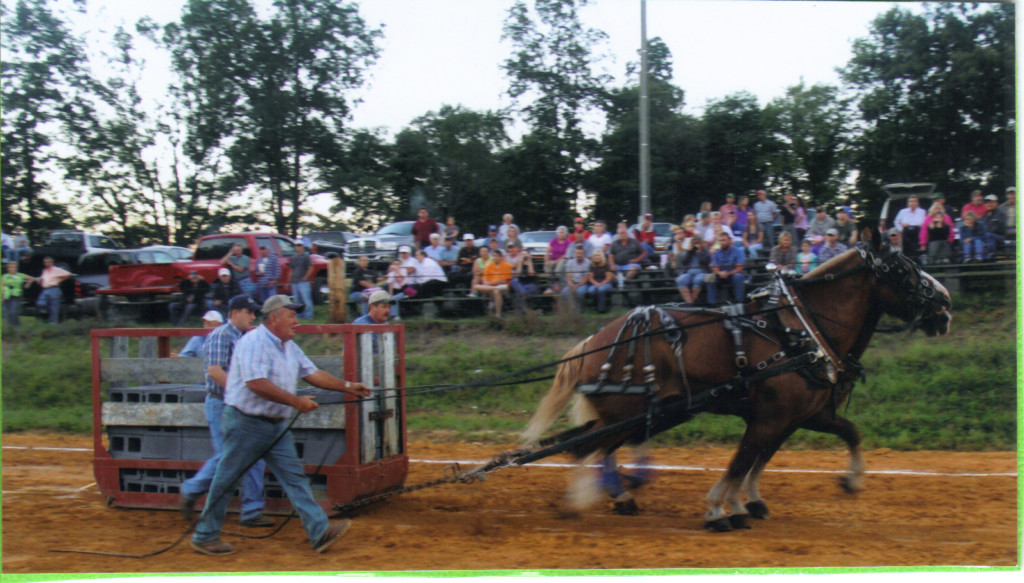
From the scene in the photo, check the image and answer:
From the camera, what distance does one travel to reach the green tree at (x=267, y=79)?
59.6 feet

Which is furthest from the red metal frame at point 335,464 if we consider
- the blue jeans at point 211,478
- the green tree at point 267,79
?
the green tree at point 267,79

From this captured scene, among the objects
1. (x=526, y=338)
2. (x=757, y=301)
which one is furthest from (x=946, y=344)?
(x=757, y=301)

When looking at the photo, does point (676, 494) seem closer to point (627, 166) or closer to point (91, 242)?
point (627, 166)

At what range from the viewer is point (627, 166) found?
832 inches

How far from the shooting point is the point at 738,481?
6.06 meters

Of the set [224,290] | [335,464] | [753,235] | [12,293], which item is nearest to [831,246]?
[753,235]

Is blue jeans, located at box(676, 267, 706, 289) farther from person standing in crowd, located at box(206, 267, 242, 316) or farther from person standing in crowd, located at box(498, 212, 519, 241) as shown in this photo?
person standing in crowd, located at box(206, 267, 242, 316)

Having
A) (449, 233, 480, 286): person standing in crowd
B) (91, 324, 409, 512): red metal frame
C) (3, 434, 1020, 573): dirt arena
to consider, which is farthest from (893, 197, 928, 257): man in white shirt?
(91, 324, 409, 512): red metal frame

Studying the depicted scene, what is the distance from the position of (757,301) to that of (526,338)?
261 inches

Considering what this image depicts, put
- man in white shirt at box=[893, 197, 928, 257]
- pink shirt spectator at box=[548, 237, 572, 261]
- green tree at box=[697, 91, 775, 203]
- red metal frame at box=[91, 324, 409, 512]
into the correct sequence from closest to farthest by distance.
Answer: red metal frame at box=[91, 324, 409, 512]
man in white shirt at box=[893, 197, 928, 257]
pink shirt spectator at box=[548, 237, 572, 261]
green tree at box=[697, 91, 775, 203]

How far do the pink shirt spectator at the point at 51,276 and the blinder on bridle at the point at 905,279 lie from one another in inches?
559

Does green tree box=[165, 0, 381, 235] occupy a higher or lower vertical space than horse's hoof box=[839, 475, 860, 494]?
higher

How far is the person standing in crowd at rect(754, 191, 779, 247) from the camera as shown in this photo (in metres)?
13.2

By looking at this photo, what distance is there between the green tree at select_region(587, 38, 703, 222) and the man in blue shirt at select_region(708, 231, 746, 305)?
9.25 meters
